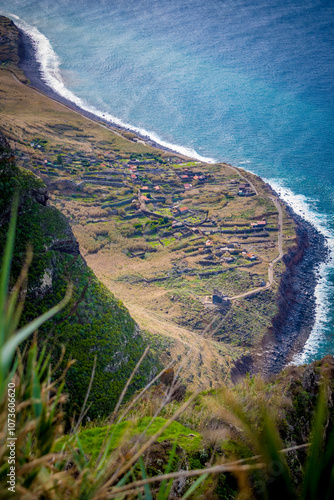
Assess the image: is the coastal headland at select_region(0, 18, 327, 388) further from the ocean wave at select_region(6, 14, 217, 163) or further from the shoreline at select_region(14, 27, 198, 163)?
the ocean wave at select_region(6, 14, 217, 163)

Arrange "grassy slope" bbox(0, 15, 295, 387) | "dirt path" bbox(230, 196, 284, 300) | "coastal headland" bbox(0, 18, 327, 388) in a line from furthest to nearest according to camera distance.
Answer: "dirt path" bbox(230, 196, 284, 300), "coastal headland" bbox(0, 18, 327, 388), "grassy slope" bbox(0, 15, 295, 387)

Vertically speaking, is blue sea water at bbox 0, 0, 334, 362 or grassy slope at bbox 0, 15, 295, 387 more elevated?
blue sea water at bbox 0, 0, 334, 362

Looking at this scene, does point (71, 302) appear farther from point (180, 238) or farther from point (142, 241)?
point (180, 238)

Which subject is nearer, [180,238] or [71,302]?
[71,302]

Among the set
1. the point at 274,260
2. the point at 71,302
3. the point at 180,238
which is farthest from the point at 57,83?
the point at 71,302

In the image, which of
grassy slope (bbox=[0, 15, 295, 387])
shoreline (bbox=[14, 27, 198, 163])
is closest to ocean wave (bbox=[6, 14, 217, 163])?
shoreline (bbox=[14, 27, 198, 163])

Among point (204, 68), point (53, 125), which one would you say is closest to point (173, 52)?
point (204, 68)
